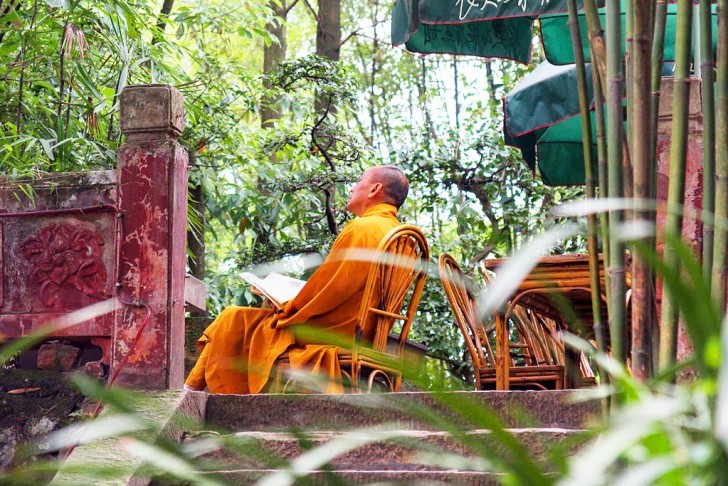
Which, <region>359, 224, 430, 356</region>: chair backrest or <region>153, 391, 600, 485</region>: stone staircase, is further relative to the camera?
<region>359, 224, 430, 356</region>: chair backrest

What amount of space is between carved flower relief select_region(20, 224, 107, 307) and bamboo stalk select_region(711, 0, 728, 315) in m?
2.71

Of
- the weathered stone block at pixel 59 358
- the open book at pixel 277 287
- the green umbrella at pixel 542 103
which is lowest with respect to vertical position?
the weathered stone block at pixel 59 358

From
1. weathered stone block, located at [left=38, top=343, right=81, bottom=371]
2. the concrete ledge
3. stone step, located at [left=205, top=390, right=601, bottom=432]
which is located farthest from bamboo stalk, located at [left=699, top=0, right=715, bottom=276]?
weathered stone block, located at [left=38, top=343, right=81, bottom=371]

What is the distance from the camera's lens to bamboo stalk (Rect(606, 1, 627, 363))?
4.56 feet

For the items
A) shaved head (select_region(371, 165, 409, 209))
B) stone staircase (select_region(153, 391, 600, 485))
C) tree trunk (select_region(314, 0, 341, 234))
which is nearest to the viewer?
stone staircase (select_region(153, 391, 600, 485))

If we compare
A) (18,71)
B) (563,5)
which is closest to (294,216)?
(18,71)

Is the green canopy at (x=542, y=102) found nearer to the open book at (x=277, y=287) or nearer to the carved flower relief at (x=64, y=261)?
the open book at (x=277, y=287)

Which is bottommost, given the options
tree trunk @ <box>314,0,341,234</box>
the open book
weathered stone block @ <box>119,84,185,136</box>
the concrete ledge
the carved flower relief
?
the concrete ledge

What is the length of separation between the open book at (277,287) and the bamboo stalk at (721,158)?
3297 millimetres

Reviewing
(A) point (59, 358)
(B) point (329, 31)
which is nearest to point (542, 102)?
(A) point (59, 358)

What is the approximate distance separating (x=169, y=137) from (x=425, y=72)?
11033 mm

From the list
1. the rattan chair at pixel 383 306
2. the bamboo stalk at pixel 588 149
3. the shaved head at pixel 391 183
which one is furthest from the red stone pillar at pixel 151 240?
the bamboo stalk at pixel 588 149

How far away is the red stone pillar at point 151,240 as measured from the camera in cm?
363

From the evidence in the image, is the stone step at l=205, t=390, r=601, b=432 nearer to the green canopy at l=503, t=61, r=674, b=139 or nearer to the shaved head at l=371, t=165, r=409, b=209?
the shaved head at l=371, t=165, r=409, b=209
